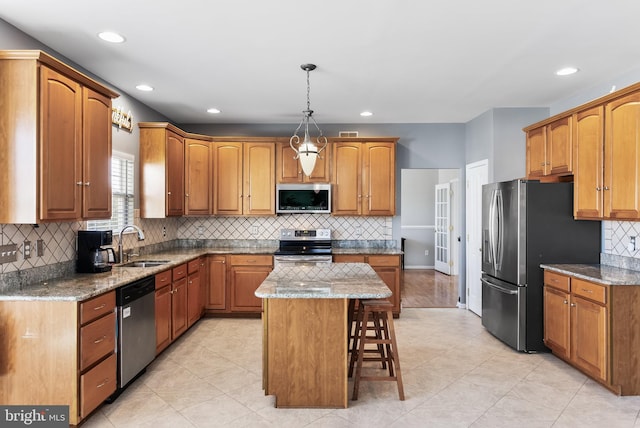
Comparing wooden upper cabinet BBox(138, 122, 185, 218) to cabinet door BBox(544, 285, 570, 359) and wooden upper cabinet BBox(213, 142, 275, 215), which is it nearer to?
wooden upper cabinet BBox(213, 142, 275, 215)

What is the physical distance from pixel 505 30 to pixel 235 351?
12.1 ft

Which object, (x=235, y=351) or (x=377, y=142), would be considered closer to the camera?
(x=235, y=351)

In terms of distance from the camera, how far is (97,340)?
264 centimetres

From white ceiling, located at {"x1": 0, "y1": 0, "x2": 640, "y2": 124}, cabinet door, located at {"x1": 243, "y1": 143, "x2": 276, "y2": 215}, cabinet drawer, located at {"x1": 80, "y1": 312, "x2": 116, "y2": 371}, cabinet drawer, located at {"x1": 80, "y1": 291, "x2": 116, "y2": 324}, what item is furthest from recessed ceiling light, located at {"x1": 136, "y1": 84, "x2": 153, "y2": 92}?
cabinet drawer, located at {"x1": 80, "y1": 312, "x2": 116, "y2": 371}

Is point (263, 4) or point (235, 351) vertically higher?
point (263, 4)

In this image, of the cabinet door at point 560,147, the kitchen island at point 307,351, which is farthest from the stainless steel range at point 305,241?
the cabinet door at point 560,147

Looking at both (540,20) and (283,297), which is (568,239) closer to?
(540,20)

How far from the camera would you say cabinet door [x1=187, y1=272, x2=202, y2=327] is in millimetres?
4484

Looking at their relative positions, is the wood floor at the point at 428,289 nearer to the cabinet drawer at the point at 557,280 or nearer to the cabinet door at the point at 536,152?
the cabinet drawer at the point at 557,280

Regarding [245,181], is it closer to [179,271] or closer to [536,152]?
[179,271]

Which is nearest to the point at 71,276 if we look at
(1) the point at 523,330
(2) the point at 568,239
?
(1) the point at 523,330

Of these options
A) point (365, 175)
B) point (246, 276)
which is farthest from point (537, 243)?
point (246, 276)

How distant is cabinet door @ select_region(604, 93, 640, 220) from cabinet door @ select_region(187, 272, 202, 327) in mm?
4235

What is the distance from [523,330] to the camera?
3877mm
